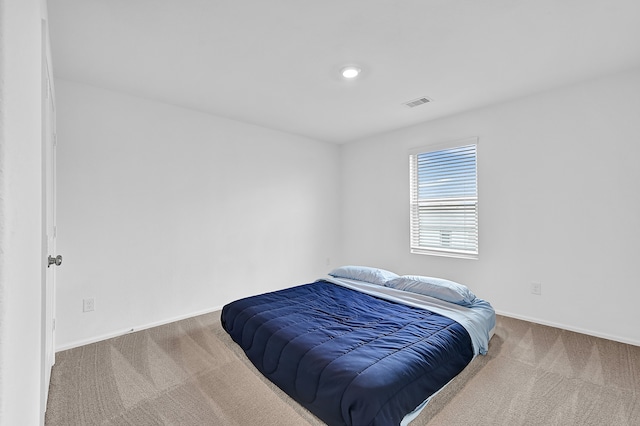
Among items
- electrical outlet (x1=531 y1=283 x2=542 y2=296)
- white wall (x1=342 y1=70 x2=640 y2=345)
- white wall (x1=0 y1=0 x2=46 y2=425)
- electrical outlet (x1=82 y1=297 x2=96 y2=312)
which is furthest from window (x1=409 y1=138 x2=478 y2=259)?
white wall (x1=0 y1=0 x2=46 y2=425)

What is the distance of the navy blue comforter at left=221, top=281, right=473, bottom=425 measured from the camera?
1.49 m

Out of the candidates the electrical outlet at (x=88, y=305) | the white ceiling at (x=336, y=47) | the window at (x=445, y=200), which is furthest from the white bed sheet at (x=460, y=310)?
the electrical outlet at (x=88, y=305)

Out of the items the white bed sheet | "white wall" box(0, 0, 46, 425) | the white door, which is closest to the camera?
"white wall" box(0, 0, 46, 425)

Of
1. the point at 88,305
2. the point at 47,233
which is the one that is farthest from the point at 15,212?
the point at 88,305

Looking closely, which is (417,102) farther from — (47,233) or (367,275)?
(47,233)

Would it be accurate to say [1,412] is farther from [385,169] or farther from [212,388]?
[385,169]

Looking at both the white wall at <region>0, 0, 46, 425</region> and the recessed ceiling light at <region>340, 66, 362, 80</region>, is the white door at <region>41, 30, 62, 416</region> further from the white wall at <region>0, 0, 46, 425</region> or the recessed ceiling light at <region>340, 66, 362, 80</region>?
the recessed ceiling light at <region>340, 66, 362, 80</region>

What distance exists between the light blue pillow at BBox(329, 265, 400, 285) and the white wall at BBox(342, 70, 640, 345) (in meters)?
1.12

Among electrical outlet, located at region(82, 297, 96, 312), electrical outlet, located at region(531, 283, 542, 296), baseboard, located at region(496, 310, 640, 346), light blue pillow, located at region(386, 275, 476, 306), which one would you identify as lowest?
baseboard, located at region(496, 310, 640, 346)

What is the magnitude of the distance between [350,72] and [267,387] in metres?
2.60

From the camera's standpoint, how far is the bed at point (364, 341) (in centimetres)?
151

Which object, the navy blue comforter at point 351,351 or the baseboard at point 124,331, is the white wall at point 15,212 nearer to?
the navy blue comforter at point 351,351

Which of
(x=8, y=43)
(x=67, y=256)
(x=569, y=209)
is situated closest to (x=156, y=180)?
(x=67, y=256)

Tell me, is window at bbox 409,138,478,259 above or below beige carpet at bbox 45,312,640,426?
above
